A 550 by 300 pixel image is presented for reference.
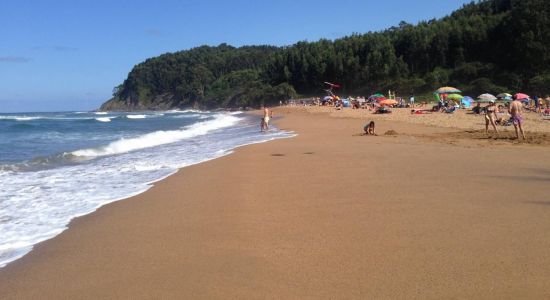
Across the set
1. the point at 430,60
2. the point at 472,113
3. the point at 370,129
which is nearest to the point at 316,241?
the point at 370,129

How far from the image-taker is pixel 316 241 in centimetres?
411

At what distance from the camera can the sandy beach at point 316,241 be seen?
3.16 meters

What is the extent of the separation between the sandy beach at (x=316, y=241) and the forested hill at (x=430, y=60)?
4784 cm

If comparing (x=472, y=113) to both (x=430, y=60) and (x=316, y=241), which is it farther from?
(x=430, y=60)

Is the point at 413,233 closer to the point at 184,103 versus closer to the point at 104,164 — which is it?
the point at 104,164

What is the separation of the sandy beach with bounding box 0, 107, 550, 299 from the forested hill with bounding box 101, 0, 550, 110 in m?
47.8

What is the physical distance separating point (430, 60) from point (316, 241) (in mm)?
72585

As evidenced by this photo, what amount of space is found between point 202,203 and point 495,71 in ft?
202

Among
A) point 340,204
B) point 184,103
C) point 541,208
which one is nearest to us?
point 541,208

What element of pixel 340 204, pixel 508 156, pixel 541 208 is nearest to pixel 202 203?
pixel 340 204

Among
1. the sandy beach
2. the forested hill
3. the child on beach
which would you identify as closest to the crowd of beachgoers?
the child on beach

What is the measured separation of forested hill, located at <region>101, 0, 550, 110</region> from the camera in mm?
55594

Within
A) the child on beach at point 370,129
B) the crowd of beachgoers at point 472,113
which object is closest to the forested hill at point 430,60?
the crowd of beachgoers at point 472,113

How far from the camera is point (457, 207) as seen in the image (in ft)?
16.4
